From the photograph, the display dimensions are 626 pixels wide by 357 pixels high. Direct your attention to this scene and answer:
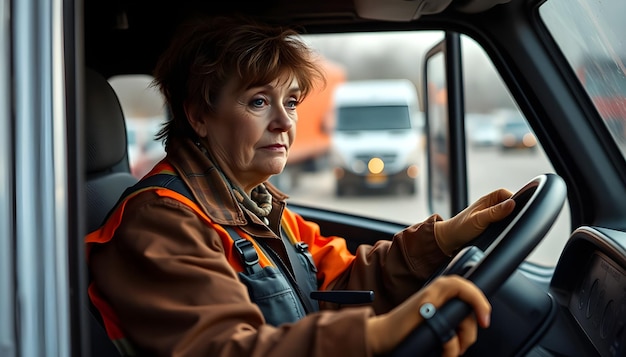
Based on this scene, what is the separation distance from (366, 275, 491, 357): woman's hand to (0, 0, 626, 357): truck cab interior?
0.8 inches

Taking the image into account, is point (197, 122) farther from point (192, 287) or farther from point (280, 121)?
point (192, 287)

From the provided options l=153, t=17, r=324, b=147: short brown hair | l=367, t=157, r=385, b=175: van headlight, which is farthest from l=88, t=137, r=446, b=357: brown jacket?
l=367, t=157, r=385, b=175: van headlight

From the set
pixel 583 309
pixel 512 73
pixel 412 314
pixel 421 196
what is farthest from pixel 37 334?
pixel 421 196

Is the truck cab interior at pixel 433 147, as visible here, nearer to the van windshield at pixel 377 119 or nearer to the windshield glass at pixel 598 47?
the windshield glass at pixel 598 47

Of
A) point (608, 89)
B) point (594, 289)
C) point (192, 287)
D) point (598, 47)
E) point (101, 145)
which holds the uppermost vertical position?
point (598, 47)

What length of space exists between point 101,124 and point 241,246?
670 mm

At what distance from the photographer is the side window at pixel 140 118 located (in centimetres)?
254

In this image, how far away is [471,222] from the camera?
1719 millimetres

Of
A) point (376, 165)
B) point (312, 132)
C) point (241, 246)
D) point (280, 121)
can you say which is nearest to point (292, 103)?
point (280, 121)

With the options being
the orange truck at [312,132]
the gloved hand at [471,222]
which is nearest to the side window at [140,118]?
the gloved hand at [471,222]

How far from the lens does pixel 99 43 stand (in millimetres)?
2393

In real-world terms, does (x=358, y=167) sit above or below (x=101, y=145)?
below

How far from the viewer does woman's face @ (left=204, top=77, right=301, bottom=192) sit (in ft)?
5.68

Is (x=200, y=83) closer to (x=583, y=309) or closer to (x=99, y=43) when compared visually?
(x=99, y=43)
